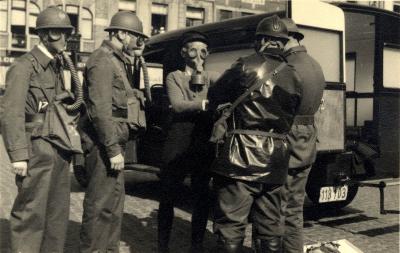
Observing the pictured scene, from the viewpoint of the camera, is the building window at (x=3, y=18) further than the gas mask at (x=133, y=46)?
Yes

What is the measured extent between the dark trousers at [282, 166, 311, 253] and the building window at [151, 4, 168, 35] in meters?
25.4

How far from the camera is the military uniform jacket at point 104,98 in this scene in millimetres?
3705

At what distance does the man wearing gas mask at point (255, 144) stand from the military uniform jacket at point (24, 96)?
48.8 inches

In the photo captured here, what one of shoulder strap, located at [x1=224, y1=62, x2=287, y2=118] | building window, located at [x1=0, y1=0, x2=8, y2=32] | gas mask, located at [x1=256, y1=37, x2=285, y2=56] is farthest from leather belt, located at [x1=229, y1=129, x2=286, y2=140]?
building window, located at [x1=0, y1=0, x2=8, y2=32]

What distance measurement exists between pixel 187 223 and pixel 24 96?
10.5 ft

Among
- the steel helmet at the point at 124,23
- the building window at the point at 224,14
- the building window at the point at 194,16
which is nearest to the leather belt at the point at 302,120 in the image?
the steel helmet at the point at 124,23

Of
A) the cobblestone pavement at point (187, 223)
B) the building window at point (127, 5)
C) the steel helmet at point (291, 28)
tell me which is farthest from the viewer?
the building window at point (127, 5)

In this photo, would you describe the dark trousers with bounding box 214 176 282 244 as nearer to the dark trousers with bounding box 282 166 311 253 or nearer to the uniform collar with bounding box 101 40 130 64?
the dark trousers with bounding box 282 166 311 253

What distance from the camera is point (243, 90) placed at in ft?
11.2

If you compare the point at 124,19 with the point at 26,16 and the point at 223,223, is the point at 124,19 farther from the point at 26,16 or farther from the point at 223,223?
the point at 26,16

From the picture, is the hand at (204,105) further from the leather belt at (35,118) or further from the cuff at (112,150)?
the leather belt at (35,118)

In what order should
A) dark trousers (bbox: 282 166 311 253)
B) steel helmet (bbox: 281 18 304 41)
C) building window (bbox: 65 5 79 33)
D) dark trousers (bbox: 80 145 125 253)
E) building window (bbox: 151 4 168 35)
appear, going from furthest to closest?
1. building window (bbox: 151 4 168 35)
2. building window (bbox: 65 5 79 33)
3. steel helmet (bbox: 281 18 304 41)
4. dark trousers (bbox: 282 166 311 253)
5. dark trousers (bbox: 80 145 125 253)

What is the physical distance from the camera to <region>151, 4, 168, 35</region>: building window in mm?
28875

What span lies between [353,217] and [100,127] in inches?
167
